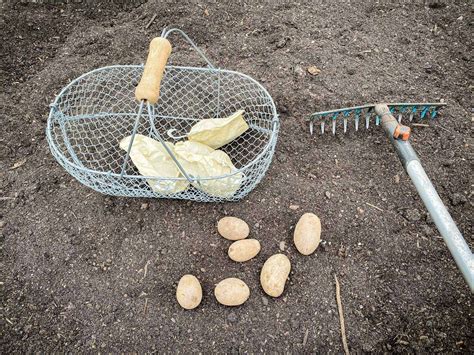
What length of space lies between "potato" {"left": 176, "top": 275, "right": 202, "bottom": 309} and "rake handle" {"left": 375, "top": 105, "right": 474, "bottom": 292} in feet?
2.88

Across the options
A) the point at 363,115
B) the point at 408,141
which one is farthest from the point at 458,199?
the point at 363,115

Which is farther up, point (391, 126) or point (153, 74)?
point (153, 74)

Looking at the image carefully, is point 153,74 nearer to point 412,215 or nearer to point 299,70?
point 299,70

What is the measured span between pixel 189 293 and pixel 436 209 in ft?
3.03

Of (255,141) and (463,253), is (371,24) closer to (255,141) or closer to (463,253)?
(255,141)

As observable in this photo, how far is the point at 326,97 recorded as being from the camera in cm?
196

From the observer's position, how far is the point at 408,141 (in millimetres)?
1628

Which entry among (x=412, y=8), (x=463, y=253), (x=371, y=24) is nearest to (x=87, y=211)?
(x=463, y=253)

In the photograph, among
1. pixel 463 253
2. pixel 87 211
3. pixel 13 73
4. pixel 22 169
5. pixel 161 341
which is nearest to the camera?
pixel 463 253

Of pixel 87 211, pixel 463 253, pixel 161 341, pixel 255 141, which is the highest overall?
pixel 463 253

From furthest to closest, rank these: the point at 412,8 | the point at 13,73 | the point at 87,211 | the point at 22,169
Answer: the point at 412,8 < the point at 13,73 < the point at 22,169 < the point at 87,211

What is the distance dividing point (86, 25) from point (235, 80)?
115cm

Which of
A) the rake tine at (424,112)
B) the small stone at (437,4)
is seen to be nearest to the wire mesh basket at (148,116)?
the rake tine at (424,112)

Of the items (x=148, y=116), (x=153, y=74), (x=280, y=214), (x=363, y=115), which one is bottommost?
(x=280, y=214)
